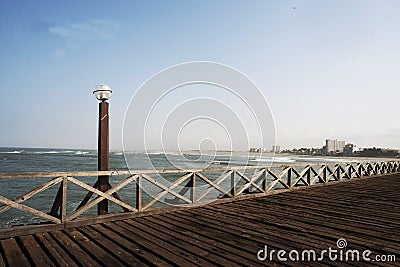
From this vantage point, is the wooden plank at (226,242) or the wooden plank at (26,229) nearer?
the wooden plank at (226,242)

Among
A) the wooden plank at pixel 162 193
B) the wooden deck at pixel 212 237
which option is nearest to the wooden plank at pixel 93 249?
the wooden deck at pixel 212 237

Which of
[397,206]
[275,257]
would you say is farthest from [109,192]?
[397,206]

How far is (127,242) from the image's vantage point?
3727 millimetres

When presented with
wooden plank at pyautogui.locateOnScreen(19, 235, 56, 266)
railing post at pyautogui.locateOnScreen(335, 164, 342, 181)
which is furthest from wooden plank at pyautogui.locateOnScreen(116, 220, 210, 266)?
railing post at pyautogui.locateOnScreen(335, 164, 342, 181)

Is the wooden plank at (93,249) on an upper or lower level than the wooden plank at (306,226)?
upper

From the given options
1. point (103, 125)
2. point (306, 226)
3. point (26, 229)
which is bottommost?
point (306, 226)

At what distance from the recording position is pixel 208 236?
4.04m

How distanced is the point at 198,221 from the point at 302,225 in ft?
5.56

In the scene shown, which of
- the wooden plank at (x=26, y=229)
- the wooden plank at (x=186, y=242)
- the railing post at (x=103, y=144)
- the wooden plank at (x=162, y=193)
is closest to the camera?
the wooden plank at (x=186, y=242)

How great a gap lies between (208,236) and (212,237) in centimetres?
7

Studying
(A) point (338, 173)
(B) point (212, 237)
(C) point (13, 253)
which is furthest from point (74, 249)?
(A) point (338, 173)

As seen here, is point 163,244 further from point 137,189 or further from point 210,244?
point 137,189

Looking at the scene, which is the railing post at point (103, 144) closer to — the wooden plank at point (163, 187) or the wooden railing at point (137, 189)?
the wooden railing at point (137, 189)

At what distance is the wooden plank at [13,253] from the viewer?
9.93 ft
